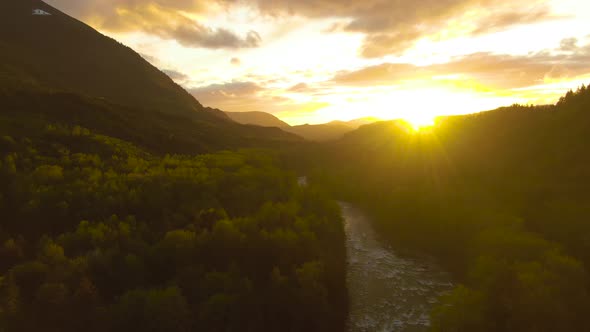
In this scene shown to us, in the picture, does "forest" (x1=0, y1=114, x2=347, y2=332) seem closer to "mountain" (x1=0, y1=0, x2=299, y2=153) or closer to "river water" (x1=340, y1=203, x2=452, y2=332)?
"river water" (x1=340, y1=203, x2=452, y2=332)

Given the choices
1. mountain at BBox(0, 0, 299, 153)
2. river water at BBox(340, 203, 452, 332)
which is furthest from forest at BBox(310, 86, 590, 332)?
mountain at BBox(0, 0, 299, 153)

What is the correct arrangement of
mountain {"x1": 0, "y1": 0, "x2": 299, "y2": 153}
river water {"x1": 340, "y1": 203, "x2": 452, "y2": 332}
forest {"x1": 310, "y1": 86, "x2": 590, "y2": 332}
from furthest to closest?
1. mountain {"x1": 0, "y1": 0, "x2": 299, "y2": 153}
2. river water {"x1": 340, "y1": 203, "x2": 452, "y2": 332}
3. forest {"x1": 310, "y1": 86, "x2": 590, "y2": 332}

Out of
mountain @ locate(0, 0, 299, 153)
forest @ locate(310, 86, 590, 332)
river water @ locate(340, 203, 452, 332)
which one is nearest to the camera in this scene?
forest @ locate(310, 86, 590, 332)

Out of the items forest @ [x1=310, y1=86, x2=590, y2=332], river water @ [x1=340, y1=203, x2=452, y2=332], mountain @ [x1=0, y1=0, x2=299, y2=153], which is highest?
mountain @ [x1=0, y1=0, x2=299, y2=153]

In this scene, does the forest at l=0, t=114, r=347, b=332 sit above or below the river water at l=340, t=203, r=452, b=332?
above

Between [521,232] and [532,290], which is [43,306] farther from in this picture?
[521,232]

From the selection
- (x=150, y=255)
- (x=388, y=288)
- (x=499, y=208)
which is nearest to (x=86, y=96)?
(x=150, y=255)

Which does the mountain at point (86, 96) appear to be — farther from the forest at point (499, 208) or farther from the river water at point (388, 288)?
the river water at point (388, 288)

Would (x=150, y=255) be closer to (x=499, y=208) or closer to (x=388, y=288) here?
(x=388, y=288)
